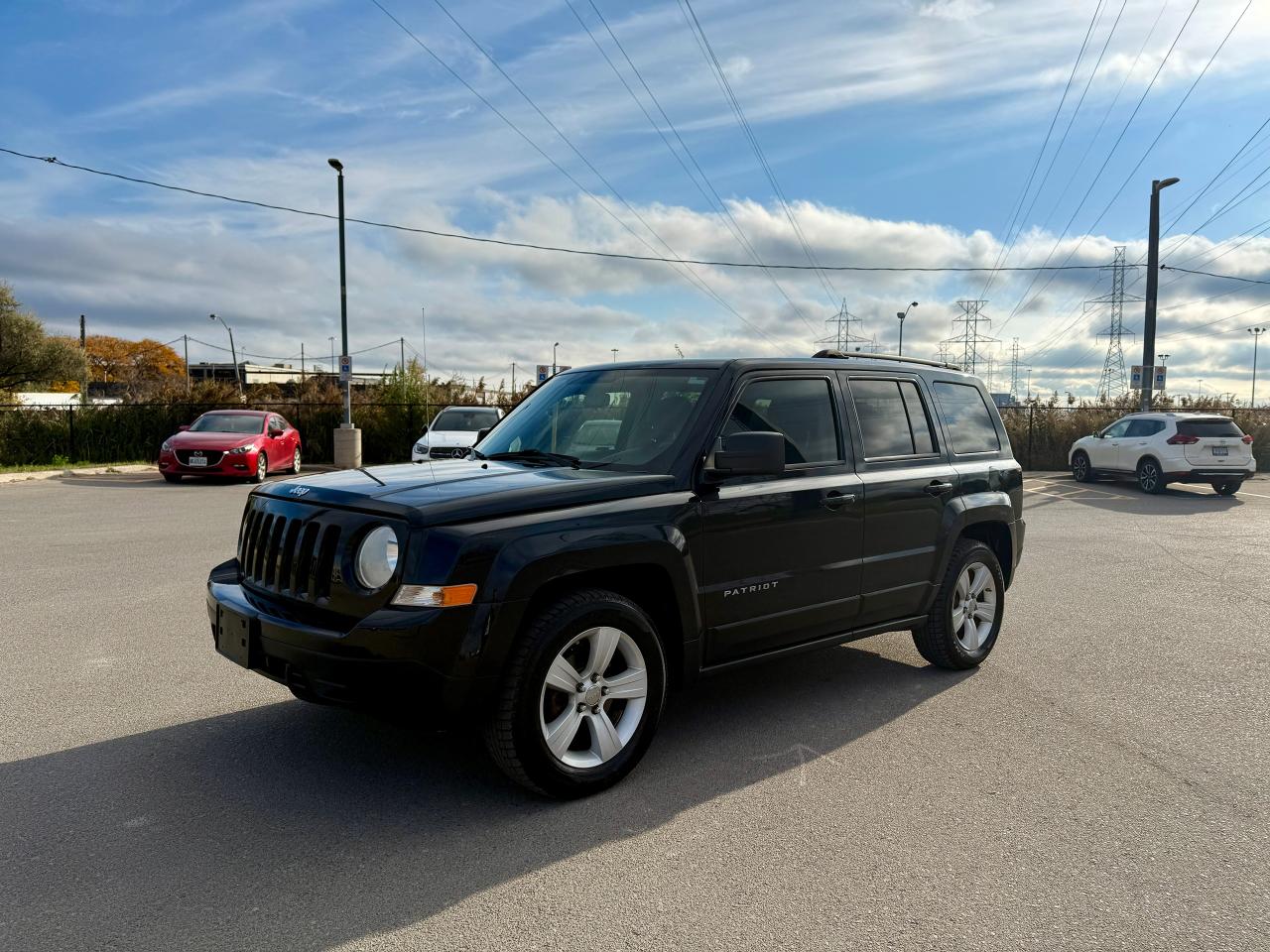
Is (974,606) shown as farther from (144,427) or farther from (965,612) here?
(144,427)

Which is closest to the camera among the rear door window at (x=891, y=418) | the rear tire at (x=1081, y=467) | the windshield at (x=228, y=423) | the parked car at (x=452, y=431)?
the rear door window at (x=891, y=418)

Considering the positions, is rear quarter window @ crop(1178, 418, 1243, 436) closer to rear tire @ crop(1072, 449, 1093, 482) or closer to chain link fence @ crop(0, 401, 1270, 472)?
rear tire @ crop(1072, 449, 1093, 482)

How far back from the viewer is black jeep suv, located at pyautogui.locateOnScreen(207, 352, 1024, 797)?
3699 mm

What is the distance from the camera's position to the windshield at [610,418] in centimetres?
468

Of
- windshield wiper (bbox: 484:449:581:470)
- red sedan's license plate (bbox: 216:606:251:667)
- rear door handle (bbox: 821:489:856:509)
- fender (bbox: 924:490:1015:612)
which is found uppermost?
windshield wiper (bbox: 484:449:581:470)

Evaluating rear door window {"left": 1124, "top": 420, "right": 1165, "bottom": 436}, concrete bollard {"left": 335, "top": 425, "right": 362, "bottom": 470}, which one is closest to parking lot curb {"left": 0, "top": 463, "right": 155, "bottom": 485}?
concrete bollard {"left": 335, "top": 425, "right": 362, "bottom": 470}

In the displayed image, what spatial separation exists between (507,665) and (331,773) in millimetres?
1096

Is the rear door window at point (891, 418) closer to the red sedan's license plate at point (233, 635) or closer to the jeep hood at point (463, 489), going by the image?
the jeep hood at point (463, 489)

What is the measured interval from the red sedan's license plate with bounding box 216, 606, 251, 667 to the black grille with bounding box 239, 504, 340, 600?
17 centimetres

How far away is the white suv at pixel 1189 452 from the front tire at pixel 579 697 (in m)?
18.9

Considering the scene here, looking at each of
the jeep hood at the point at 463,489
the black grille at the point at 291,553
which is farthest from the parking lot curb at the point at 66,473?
the jeep hood at the point at 463,489

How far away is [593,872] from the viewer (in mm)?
3371

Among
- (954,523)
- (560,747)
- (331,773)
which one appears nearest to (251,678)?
(331,773)

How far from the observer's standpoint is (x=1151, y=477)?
20.2 metres
